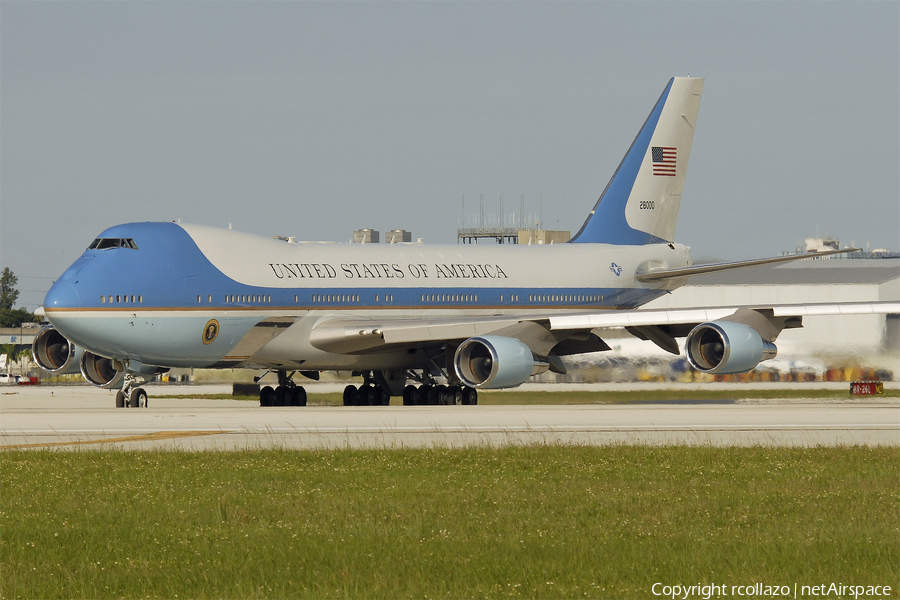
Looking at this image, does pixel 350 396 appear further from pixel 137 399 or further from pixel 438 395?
pixel 137 399

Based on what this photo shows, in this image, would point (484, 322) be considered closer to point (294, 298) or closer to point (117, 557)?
point (294, 298)

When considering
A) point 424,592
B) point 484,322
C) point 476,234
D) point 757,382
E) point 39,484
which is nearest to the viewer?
point 424,592

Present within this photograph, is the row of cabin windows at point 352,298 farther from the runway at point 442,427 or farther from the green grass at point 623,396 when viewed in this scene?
the green grass at point 623,396

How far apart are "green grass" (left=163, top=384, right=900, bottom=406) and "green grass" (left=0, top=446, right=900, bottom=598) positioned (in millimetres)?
21755

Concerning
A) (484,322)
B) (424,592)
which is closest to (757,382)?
(484,322)

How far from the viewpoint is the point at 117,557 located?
11.5 m

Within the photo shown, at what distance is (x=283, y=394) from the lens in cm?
4028

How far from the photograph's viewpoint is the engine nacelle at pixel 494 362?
3369cm

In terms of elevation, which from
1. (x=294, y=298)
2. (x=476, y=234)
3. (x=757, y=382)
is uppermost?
(x=476, y=234)

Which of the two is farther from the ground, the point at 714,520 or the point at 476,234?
the point at 476,234

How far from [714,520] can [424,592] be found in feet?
14.6

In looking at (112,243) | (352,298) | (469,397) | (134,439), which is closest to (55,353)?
(112,243)

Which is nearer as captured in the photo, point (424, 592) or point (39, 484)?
point (424, 592)
